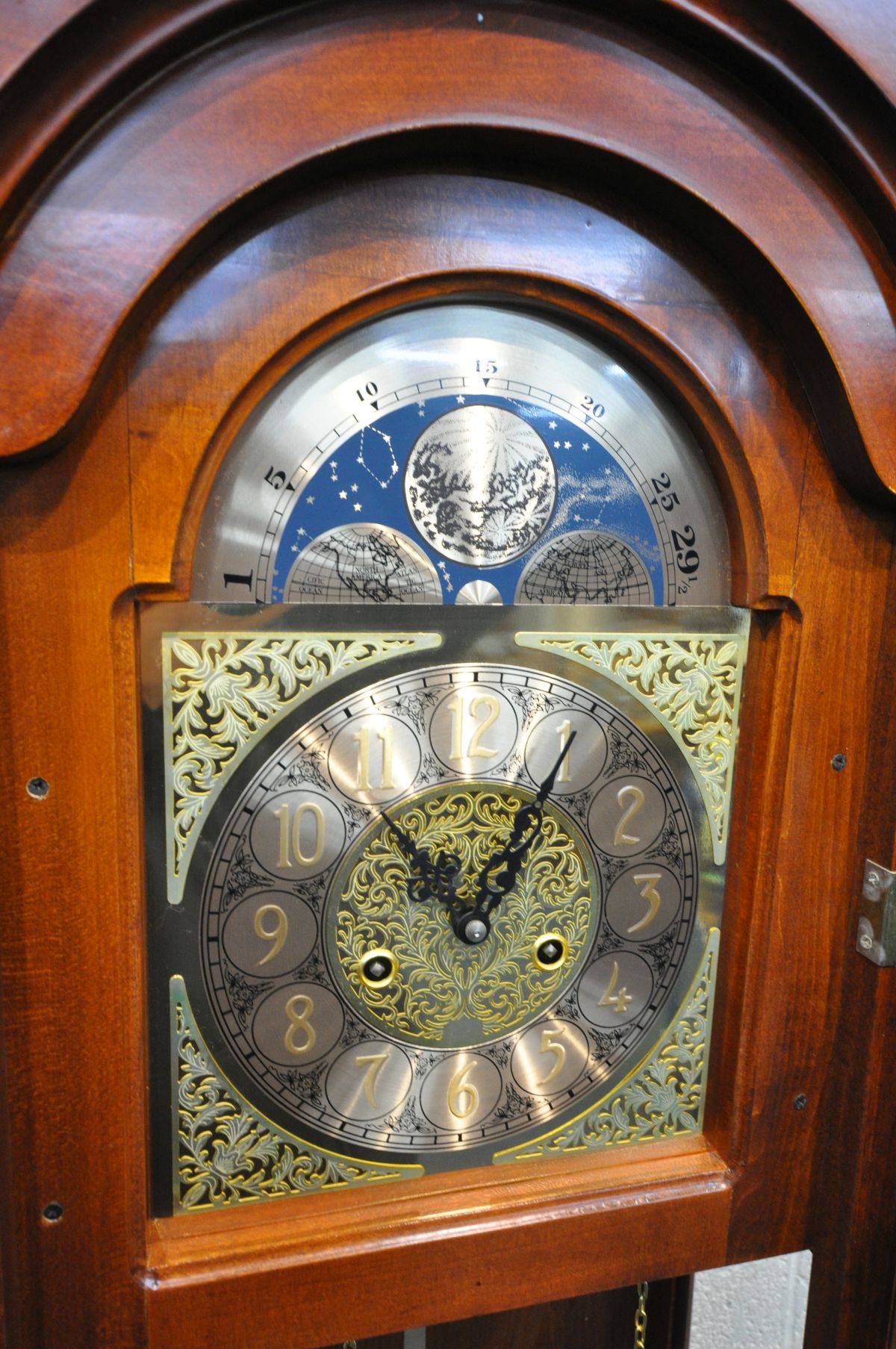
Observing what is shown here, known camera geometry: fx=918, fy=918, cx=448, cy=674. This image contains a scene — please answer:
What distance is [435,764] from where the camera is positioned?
2.97 ft

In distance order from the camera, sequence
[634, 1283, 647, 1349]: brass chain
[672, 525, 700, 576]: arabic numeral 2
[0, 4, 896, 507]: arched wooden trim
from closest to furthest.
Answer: [0, 4, 896, 507]: arched wooden trim, [672, 525, 700, 576]: arabic numeral 2, [634, 1283, 647, 1349]: brass chain

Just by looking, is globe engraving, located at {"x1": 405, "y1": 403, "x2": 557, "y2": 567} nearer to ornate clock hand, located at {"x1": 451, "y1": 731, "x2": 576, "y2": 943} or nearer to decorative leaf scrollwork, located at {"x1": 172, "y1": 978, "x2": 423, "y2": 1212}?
ornate clock hand, located at {"x1": 451, "y1": 731, "x2": 576, "y2": 943}

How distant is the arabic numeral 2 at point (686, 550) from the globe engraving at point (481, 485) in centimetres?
14

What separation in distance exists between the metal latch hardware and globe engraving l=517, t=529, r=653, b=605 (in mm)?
397

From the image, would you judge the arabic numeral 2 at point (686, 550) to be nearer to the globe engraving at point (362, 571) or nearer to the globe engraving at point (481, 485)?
the globe engraving at point (481, 485)

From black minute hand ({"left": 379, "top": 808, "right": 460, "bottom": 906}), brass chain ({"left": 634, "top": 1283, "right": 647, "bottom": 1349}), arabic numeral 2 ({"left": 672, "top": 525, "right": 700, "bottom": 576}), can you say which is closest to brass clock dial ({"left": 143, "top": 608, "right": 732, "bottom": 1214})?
black minute hand ({"left": 379, "top": 808, "right": 460, "bottom": 906})

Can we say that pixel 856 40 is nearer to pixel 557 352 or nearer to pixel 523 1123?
pixel 557 352

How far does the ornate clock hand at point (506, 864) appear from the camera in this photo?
3.05ft

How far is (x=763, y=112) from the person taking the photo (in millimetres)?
813

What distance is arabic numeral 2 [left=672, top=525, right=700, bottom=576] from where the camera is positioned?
0.93 m

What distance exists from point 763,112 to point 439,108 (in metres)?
0.30

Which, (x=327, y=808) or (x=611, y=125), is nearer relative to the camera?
(x=611, y=125)

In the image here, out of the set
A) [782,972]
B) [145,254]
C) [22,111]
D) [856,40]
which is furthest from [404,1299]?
[856,40]

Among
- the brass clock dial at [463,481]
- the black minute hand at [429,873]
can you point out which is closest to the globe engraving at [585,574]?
the brass clock dial at [463,481]
